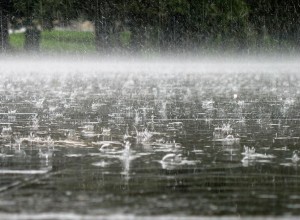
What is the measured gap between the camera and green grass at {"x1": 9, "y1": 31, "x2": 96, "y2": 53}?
78188 millimetres

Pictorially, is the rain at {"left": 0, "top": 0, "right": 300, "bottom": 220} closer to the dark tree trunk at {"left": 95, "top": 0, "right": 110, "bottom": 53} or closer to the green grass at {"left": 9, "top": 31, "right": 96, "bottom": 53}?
the dark tree trunk at {"left": 95, "top": 0, "right": 110, "bottom": 53}

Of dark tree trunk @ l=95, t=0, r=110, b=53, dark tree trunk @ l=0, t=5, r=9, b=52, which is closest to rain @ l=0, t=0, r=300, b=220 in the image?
dark tree trunk @ l=95, t=0, r=110, b=53

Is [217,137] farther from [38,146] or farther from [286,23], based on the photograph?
[286,23]

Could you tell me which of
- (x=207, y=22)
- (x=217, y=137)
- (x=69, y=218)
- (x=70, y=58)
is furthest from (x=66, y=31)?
(x=69, y=218)

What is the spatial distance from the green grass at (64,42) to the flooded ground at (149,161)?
187 feet

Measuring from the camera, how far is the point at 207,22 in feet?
230

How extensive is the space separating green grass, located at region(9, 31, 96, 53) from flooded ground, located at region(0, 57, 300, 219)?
57.0m

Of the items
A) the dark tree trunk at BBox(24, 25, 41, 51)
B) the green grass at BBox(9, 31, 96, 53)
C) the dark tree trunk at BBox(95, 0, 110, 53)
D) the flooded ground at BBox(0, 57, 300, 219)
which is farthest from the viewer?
the green grass at BBox(9, 31, 96, 53)

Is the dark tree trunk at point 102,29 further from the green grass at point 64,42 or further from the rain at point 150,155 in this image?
the rain at point 150,155

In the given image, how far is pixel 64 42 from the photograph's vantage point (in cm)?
8444

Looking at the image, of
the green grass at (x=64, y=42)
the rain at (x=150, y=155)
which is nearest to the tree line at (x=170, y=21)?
the green grass at (x=64, y=42)

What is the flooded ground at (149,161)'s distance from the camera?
7742mm

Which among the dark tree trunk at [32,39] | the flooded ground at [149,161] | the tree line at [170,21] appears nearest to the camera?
the flooded ground at [149,161]

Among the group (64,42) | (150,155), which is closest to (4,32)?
(64,42)
